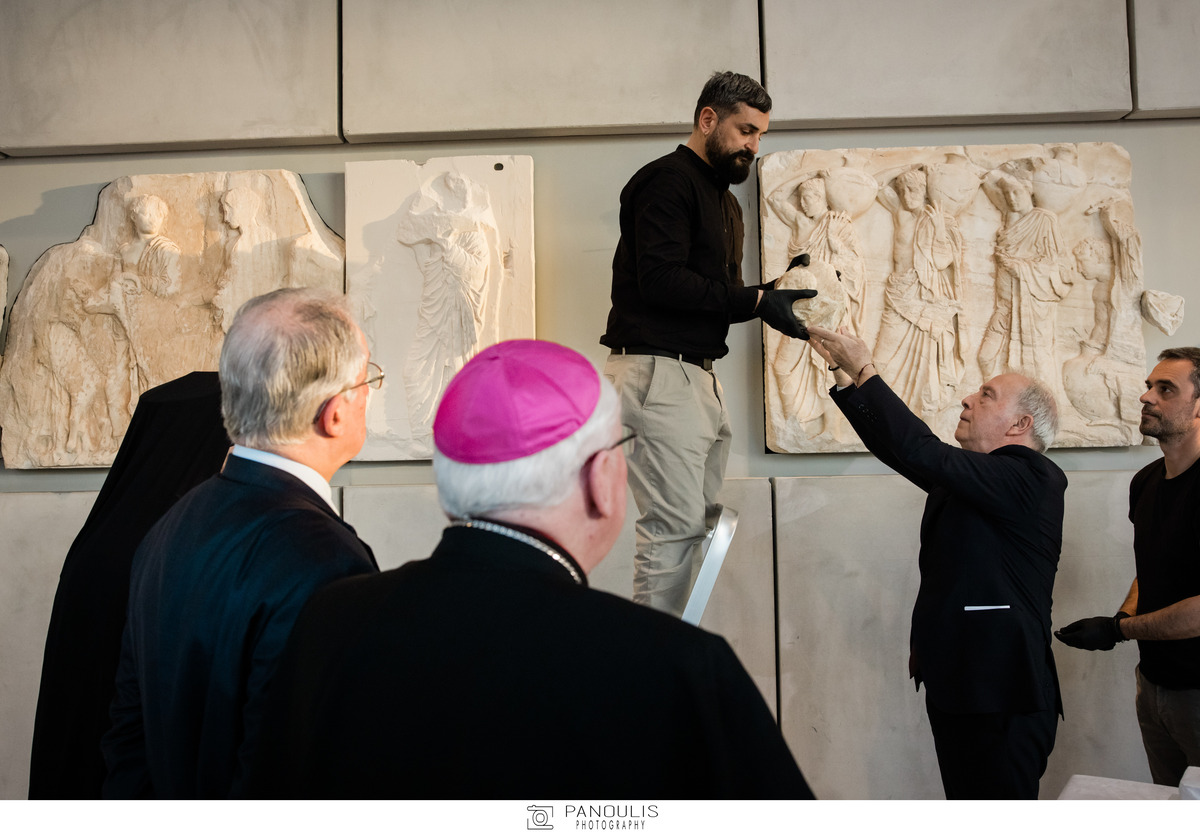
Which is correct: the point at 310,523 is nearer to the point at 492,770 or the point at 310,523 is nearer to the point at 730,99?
the point at 492,770

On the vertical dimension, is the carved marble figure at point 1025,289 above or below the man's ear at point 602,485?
above

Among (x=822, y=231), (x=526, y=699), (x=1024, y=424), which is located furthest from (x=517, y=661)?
(x=822, y=231)

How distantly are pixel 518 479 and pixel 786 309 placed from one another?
1645 mm

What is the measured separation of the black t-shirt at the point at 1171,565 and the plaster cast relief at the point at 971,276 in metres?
0.65

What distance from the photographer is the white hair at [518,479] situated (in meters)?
1.00

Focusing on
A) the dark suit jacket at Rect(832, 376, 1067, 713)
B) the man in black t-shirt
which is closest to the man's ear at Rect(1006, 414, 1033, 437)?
the dark suit jacket at Rect(832, 376, 1067, 713)

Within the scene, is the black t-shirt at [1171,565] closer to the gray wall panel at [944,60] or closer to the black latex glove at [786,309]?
the black latex glove at [786,309]

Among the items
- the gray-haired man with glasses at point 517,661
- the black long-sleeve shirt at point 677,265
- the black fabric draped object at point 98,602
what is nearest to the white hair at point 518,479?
the gray-haired man with glasses at point 517,661

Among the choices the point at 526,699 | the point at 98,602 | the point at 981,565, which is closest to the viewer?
the point at 526,699

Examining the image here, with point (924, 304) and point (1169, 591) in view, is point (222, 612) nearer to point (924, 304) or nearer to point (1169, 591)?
point (1169, 591)

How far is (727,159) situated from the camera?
8.61 feet
